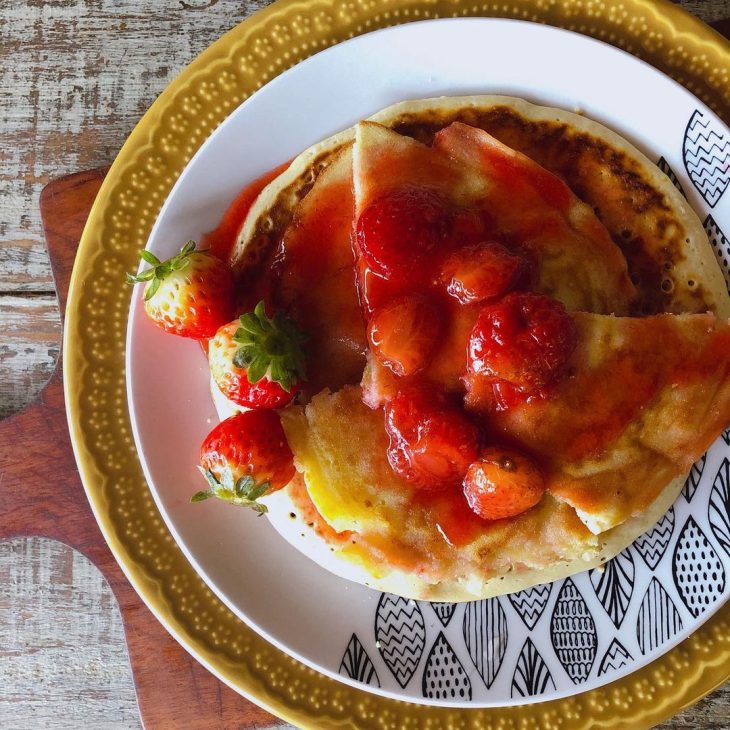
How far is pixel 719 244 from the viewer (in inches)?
96.5

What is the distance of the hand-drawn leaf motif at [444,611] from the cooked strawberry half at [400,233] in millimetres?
1250

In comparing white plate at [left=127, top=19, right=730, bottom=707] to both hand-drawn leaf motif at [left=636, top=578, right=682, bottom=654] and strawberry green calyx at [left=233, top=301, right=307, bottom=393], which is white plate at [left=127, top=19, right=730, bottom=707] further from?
strawberry green calyx at [left=233, top=301, right=307, bottom=393]

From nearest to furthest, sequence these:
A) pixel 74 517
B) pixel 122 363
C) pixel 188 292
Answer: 1. pixel 188 292
2. pixel 122 363
3. pixel 74 517

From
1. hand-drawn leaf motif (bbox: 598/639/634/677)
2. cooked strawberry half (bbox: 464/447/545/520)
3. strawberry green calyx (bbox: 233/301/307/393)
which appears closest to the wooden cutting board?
strawberry green calyx (bbox: 233/301/307/393)

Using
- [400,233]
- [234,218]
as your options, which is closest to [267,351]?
[400,233]

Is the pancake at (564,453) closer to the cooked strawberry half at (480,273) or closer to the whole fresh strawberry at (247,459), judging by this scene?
the whole fresh strawberry at (247,459)

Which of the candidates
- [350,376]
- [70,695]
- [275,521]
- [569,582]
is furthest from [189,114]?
[70,695]

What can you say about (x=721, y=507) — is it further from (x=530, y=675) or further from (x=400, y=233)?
(x=400, y=233)

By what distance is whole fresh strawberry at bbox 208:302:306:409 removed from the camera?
2137mm

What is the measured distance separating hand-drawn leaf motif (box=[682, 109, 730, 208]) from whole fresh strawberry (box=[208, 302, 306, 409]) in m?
1.50

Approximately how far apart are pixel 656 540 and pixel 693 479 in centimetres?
26

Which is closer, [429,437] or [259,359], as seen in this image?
[429,437]

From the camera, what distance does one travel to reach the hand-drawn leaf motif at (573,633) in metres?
2.45

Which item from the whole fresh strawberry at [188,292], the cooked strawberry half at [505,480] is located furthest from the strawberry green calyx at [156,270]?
the cooked strawberry half at [505,480]
